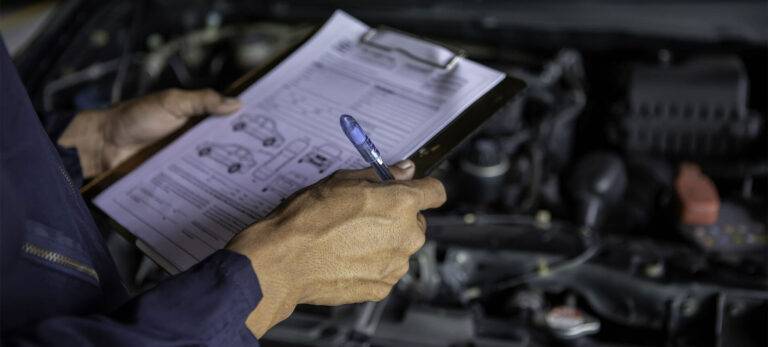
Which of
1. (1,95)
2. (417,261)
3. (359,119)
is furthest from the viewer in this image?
(417,261)

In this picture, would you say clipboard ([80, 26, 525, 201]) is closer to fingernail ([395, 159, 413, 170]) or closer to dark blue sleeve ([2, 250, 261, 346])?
fingernail ([395, 159, 413, 170])

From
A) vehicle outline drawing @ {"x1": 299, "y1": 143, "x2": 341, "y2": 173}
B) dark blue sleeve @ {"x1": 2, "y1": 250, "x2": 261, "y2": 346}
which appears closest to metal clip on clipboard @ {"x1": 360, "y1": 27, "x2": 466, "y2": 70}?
vehicle outline drawing @ {"x1": 299, "y1": 143, "x2": 341, "y2": 173}

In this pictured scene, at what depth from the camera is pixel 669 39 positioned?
1.32 m

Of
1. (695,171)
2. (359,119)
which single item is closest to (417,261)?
(359,119)

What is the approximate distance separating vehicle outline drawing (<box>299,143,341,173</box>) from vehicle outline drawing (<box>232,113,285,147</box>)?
5cm

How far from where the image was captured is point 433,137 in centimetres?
78

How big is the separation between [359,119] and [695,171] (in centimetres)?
63

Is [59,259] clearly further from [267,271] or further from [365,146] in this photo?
[365,146]

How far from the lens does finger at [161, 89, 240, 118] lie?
909mm

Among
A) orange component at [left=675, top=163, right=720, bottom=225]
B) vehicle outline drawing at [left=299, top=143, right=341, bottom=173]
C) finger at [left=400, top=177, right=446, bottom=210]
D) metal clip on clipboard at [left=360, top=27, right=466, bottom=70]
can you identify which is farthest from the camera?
orange component at [left=675, top=163, right=720, bottom=225]

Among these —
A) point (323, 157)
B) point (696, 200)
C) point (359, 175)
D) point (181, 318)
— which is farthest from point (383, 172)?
point (696, 200)

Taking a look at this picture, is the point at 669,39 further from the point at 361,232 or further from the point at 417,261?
the point at 361,232

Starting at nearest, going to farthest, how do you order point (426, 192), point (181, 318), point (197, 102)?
point (181, 318), point (426, 192), point (197, 102)

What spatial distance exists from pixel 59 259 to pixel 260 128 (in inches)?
13.6
